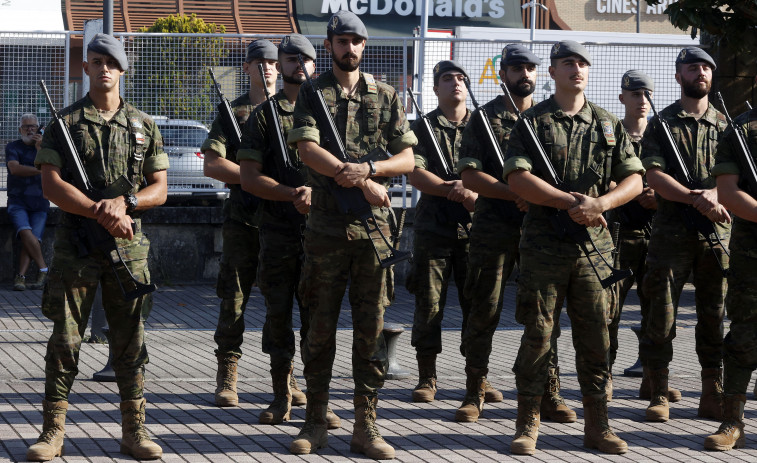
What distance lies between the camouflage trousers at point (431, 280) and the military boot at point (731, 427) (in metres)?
1.91

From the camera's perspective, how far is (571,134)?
21.0 feet

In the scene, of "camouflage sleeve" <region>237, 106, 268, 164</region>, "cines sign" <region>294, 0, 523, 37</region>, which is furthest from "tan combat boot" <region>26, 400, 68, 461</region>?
"cines sign" <region>294, 0, 523, 37</region>

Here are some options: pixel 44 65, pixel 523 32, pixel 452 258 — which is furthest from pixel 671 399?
pixel 523 32

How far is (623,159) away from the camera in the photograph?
6496 mm

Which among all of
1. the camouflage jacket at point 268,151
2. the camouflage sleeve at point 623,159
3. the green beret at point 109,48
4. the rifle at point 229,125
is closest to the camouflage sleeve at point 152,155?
the green beret at point 109,48

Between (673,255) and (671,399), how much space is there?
1.13m

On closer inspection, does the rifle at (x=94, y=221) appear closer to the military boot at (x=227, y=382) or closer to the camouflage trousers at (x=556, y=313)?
the military boot at (x=227, y=382)

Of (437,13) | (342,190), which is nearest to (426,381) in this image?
(342,190)

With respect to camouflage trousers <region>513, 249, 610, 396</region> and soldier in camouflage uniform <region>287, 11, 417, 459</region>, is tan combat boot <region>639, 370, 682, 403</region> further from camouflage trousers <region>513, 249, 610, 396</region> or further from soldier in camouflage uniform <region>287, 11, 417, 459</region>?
soldier in camouflage uniform <region>287, 11, 417, 459</region>

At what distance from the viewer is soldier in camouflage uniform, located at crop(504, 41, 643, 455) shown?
20.8ft

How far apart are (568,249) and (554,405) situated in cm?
134

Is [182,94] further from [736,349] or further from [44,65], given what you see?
[736,349]

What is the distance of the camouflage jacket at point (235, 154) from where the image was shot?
762cm

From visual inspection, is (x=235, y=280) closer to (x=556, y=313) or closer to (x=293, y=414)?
(x=293, y=414)
